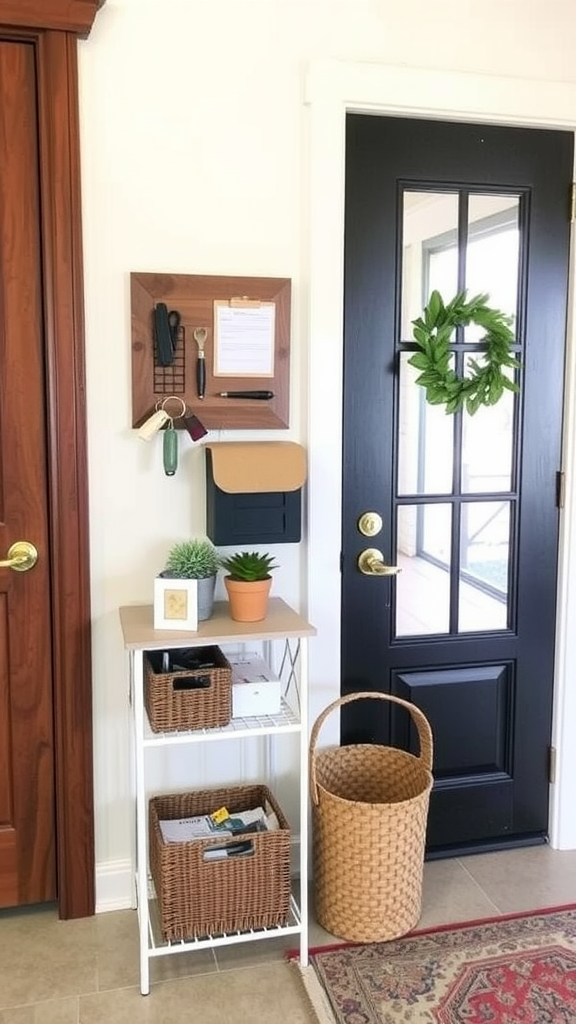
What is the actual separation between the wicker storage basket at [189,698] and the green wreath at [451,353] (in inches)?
37.0

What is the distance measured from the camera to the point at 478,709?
2676 millimetres

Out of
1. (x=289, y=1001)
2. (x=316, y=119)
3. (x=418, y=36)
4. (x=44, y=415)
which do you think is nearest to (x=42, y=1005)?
(x=289, y=1001)

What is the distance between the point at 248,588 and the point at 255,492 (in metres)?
0.23

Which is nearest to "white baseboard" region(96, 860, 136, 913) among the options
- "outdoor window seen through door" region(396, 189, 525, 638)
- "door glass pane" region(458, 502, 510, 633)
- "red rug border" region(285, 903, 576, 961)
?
"red rug border" region(285, 903, 576, 961)

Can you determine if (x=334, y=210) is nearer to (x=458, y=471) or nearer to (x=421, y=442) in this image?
(x=421, y=442)

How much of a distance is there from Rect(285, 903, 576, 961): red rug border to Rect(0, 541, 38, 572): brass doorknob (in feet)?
3.77

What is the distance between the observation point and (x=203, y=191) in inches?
90.3

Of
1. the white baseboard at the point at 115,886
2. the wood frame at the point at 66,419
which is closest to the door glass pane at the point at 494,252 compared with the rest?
the wood frame at the point at 66,419

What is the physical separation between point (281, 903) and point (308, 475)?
1064 mm

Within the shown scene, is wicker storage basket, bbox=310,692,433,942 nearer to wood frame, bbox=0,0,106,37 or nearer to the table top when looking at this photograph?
the table top

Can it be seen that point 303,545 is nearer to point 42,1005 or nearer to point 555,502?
point 555,502

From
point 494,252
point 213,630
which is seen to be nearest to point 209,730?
point 213,630

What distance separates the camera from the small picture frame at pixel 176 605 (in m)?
2.10

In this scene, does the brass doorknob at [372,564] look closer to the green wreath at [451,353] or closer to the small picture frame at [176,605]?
the green wreath at [451,353]
